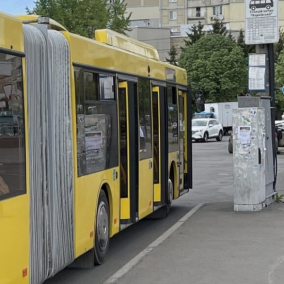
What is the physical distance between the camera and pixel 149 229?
461 inches

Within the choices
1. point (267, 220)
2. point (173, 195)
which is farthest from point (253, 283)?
point (173, 195)

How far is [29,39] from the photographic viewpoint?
6156mm

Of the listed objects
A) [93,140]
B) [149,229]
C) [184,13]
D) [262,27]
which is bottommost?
[149,229]

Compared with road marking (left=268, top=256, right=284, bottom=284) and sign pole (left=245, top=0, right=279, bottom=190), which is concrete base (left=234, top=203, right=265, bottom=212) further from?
road marking (left=268, top=256, right=284, bottom=284)

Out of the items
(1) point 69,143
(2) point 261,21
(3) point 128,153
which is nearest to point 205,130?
(2) point 261,21

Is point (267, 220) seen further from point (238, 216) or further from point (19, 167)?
point (19, 167)

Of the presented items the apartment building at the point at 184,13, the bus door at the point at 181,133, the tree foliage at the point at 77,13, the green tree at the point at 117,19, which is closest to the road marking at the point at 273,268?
the bus door at the point at 181,133

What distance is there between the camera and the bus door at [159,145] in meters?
11.6

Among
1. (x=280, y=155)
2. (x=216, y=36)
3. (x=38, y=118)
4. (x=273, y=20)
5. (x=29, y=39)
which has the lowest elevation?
(x=280, y=155)

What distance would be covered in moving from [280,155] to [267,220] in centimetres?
2048

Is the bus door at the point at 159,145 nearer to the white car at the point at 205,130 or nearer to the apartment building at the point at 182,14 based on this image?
the white car at the point at 205,130

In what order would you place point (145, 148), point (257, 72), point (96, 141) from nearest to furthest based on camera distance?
point (96, 141), point (145, 148), point (257, 72)

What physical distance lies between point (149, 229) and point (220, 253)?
8.71 ft

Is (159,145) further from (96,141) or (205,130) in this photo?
(205,130)
